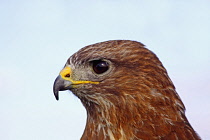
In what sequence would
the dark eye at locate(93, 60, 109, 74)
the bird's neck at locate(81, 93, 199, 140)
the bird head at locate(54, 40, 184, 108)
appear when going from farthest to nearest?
the dark eye at locate(93, 60, 109, 74) → the bird head at locate(54, 40, 184, 108) → the bird's neck at locate(81, 93, 199, 140)

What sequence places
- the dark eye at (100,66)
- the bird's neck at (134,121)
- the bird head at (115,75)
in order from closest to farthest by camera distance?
1. the bird's neck at (134,121)
2. the bird head at (115,75)
3. the dark eye at (100,66)

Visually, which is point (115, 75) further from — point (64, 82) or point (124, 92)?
point (64, 82)

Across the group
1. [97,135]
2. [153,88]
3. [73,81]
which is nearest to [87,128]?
[97,135]

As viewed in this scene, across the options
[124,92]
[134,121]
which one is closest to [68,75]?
[124,92]

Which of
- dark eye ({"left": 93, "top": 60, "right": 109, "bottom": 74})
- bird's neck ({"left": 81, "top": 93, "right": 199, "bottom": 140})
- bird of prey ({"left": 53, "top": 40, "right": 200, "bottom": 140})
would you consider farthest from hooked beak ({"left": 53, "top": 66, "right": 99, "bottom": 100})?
bird's neck ({"left": 81, "top": 93, "right": 199, "bottom": 140})

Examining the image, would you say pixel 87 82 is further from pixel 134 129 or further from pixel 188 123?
pixel 188 123

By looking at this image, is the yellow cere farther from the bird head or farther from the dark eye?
the dark eye

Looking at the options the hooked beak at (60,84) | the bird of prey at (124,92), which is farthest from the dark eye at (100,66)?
the hooked beak at (60,84)

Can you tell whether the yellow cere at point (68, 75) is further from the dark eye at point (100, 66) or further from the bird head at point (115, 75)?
the dark eye at point (100, 66)
